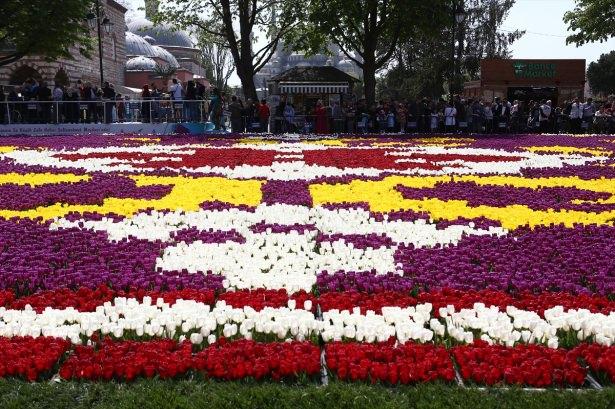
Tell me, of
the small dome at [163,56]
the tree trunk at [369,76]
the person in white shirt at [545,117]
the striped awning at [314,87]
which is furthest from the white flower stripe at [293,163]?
the small dome at [163,56]

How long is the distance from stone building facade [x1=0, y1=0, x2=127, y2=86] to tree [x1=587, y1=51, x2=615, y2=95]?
49751 millimetres

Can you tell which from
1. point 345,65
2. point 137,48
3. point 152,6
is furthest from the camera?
point 345,65

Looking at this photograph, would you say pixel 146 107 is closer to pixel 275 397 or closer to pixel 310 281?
pixel 310 281

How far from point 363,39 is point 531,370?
35.9 meters

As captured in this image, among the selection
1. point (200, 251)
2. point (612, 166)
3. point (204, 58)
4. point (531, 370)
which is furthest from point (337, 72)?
point (204, 58)

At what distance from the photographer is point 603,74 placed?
262 ft

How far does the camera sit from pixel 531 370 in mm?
3939

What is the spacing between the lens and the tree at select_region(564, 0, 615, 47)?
38500mm

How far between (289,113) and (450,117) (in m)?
6.98

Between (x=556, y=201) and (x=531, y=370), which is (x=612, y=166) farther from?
(x=531, y=370)

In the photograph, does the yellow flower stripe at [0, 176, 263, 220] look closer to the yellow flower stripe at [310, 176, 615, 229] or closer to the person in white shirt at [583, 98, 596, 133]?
the yellow flower stripe at [310, 176, 615, 229]

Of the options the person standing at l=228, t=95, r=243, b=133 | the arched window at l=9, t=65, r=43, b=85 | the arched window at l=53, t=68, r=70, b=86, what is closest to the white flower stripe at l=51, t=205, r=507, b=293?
the person standing at l=228, t=95, r=243, b=133

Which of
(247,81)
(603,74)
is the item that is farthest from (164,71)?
(603,74)

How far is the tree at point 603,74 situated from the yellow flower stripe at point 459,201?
237ft
